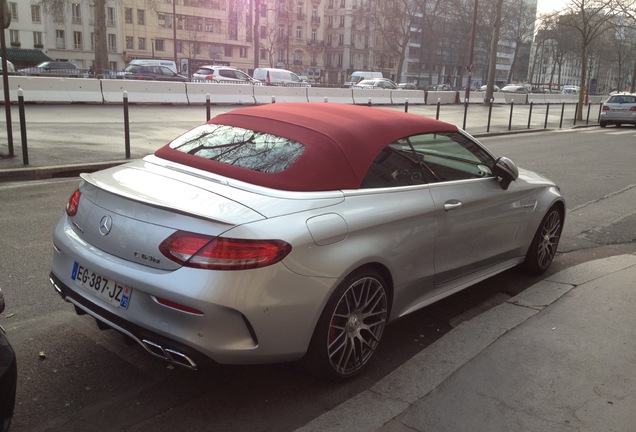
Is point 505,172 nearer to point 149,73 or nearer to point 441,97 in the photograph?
point 149,73

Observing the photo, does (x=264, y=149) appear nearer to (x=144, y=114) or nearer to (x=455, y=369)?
(x=455, y=369)

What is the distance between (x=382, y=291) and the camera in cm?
331

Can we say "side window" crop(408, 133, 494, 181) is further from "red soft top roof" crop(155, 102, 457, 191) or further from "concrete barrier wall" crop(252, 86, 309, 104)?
"concrete barrier wall" crop(252, 86, 309, 104)

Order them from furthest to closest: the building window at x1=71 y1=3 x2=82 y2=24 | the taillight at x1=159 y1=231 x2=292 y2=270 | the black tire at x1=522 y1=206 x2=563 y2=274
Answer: the building window at x1=71 y1=3 x2=82 y2=24, the black tire at x1=522 y1=206 x2=563 y2=274, the taillight at x1=159 y1=231 x2=292 y2=270

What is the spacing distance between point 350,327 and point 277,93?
82.4 feet

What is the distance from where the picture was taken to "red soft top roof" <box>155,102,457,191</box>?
316 centimetres

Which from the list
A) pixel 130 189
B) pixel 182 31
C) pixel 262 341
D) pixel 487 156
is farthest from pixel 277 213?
pixel 182 31

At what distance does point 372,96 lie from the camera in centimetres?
3206

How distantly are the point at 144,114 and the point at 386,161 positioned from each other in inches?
683

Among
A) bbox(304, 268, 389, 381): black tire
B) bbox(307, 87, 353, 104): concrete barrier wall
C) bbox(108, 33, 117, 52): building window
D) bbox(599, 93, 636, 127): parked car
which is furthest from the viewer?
bbox(108, 33, 117, 52): building window

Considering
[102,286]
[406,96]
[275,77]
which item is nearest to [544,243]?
[102,286]

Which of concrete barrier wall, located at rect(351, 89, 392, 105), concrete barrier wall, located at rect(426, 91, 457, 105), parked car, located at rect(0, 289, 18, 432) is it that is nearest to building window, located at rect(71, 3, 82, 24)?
concrete barrier wall, located at rect(426, 91, 457, 105)

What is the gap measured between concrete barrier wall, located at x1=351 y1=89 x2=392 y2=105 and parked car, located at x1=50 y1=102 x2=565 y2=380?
2617 centimetres

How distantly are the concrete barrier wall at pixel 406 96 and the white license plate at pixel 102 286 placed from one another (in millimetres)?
31954
